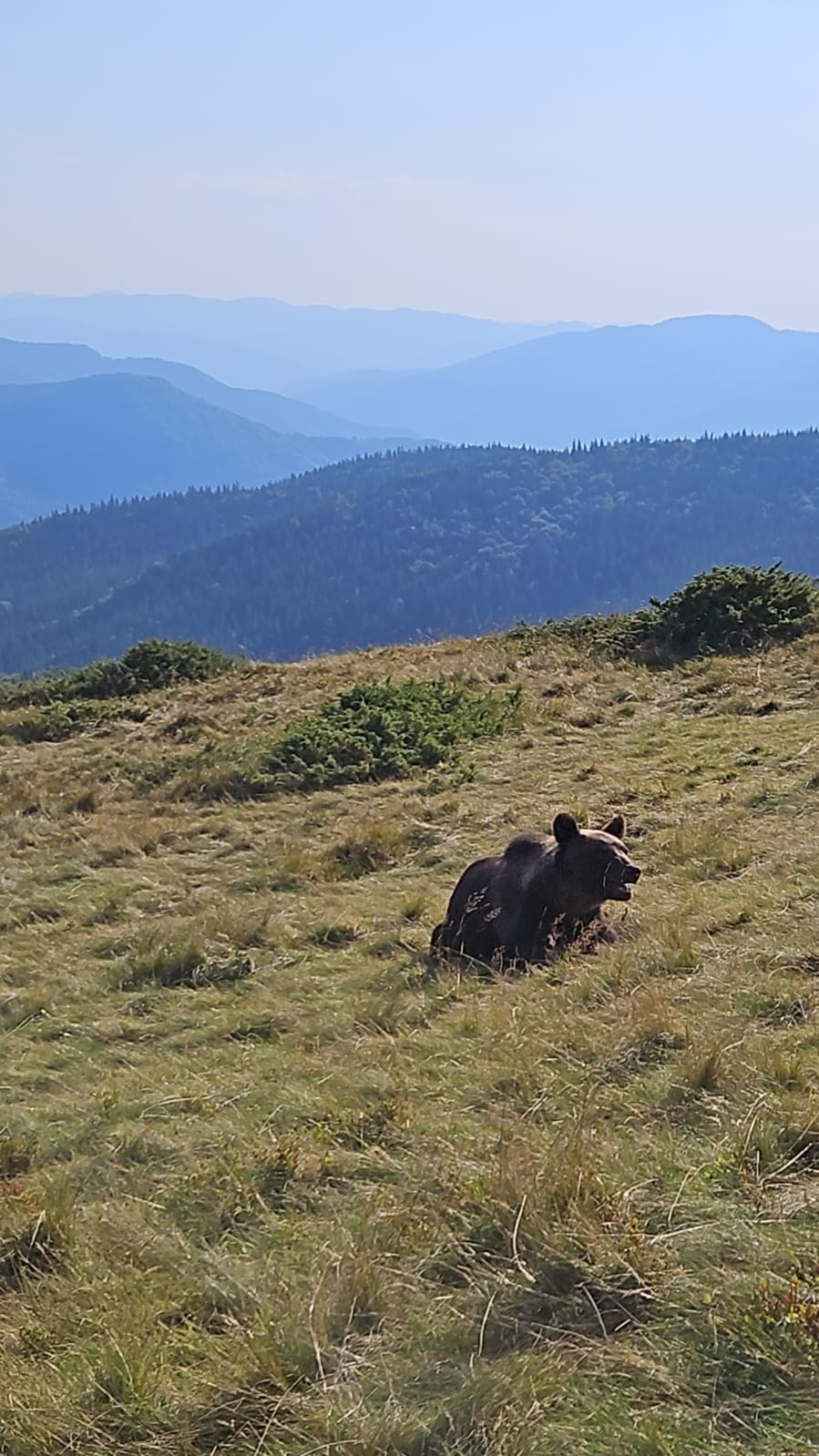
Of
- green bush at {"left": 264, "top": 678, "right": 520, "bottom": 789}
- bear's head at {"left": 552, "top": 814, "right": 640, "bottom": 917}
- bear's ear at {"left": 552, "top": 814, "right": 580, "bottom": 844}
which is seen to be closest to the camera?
bear's head at {"left": 552, "top": 814, "right": 640, "bottom": 917}

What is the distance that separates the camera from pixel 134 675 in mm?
24078

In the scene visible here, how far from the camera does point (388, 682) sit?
1800cm

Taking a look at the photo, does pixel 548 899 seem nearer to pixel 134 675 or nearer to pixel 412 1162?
pixel 412 1162

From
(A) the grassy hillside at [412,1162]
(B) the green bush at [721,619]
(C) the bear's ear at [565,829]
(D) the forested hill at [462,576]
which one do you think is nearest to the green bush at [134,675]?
(B) the green bush at [721,619]

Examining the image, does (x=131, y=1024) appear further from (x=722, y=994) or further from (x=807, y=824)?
(x=807, y=824)

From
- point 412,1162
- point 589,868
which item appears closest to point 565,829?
point 589,868

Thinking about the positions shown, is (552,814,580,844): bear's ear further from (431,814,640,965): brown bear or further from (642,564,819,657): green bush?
(642,564,819,657): green bush

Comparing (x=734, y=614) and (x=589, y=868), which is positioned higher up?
(x=734, y=614)

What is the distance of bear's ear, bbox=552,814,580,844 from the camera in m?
7.93

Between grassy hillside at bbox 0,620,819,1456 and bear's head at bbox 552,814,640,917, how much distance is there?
10.8 inches

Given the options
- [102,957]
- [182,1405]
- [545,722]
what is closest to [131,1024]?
[102,957]

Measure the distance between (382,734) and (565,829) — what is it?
310 inches

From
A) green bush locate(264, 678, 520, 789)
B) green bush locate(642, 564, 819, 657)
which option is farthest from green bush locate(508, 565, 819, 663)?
green bush locate(264, 678, 520, 789)

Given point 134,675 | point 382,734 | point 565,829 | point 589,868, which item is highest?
point 565,829
